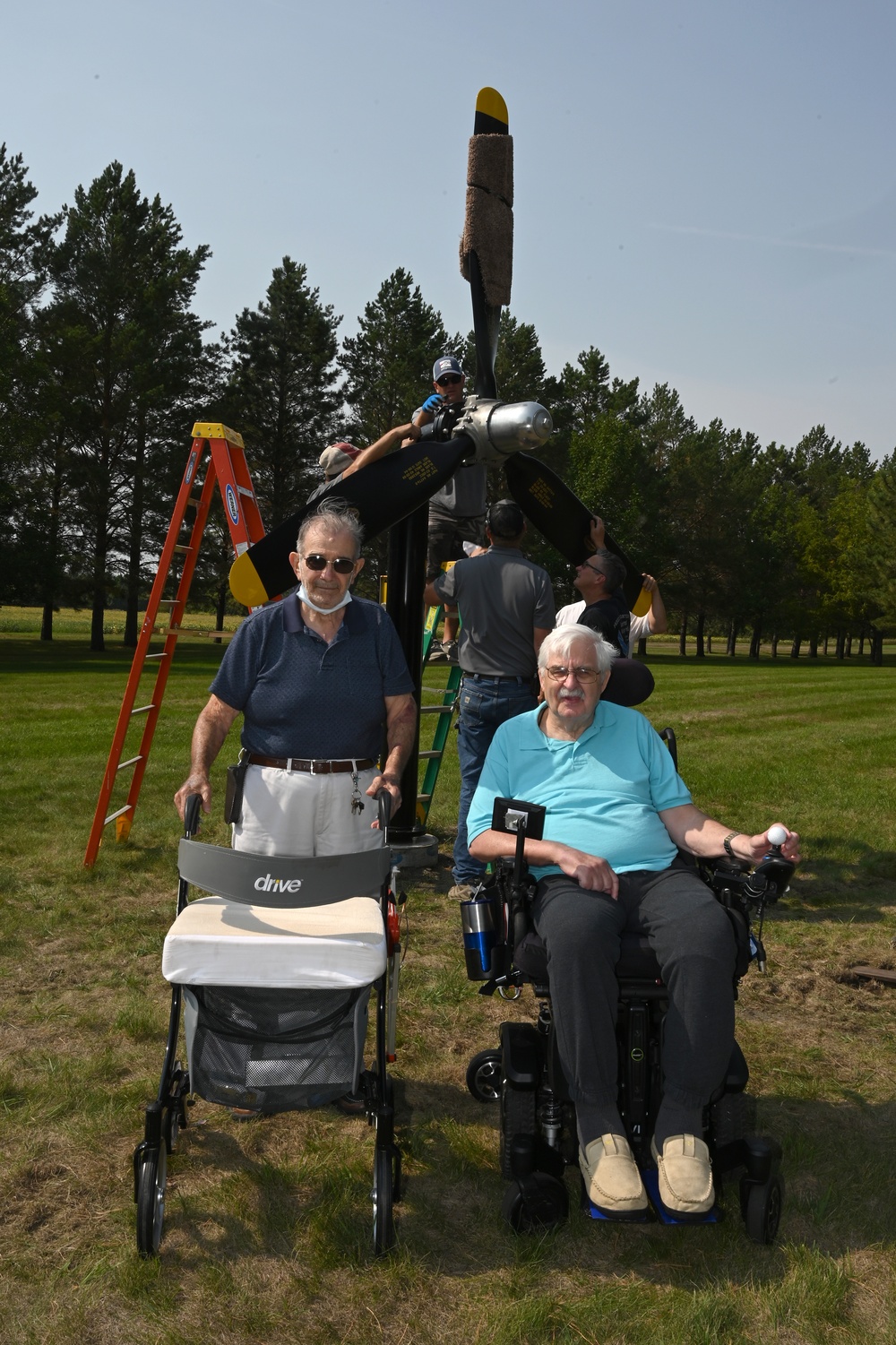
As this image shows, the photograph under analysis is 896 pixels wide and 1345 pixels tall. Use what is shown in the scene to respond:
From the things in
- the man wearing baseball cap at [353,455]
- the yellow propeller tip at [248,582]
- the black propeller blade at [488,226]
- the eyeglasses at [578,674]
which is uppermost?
the black propeller blade at [488,226]

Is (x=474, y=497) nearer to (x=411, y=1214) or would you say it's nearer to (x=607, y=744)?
(x=607, y=744)

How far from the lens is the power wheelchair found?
2.79 m

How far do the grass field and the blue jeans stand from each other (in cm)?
43

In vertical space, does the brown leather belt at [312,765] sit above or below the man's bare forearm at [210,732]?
below

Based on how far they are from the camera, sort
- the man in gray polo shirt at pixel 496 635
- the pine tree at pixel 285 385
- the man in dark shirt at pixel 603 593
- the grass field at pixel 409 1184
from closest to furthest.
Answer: the grass field at pixel 409 1184, the man in dark shirt at pixel 603 593, the man in gray polo shirt at pixel 496 635, the pine tree at pixel 285 385

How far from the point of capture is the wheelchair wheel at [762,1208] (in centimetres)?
274

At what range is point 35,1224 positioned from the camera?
283cm

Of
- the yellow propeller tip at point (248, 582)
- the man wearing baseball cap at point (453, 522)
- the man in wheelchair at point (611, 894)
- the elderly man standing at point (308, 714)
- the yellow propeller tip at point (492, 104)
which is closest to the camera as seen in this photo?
the man in wheelchair at point (611, 894)

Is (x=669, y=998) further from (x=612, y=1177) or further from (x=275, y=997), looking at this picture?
(x=275, y=997)

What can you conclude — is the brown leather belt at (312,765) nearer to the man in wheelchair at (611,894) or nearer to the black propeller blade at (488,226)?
the man in wheelchair at (611,894)

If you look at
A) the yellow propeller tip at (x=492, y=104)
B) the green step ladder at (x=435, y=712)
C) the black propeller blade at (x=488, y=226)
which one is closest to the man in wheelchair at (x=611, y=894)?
the black propeller blade at (x=488, y=226)

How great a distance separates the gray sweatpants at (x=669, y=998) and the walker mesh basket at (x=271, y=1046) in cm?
56

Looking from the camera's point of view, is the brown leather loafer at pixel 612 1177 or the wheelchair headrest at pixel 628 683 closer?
the brown leather loafer at pixel 612 1177

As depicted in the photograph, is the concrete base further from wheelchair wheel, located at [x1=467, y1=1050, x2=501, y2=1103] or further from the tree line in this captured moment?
the tree line
